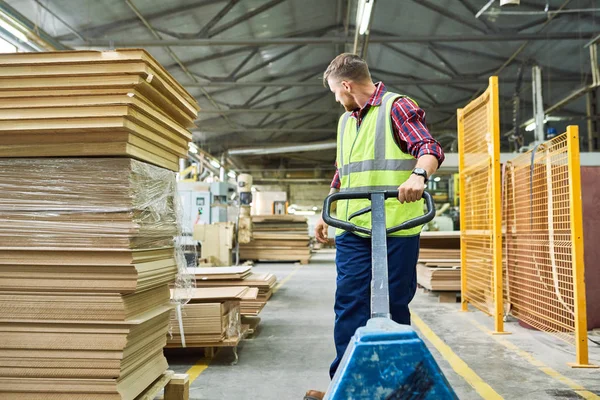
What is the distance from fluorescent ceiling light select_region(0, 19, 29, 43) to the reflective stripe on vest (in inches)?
247

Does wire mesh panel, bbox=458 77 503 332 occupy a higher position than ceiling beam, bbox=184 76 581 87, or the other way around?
ceiling beam, bbox=184 76 581 87

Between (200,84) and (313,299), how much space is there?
289 inches

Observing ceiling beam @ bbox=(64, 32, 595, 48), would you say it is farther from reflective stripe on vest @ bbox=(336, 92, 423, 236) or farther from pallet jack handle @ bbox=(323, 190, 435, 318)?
pallet jack handle @ bbox=(323, 190, 435, 318)

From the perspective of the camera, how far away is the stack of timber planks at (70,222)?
99.7 inches

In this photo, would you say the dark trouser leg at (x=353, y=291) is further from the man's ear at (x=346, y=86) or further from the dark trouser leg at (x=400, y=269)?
the man's ear at (x=346, y=86)

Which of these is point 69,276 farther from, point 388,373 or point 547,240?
point 547,240

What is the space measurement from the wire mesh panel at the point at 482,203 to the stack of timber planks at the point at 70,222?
154 inches

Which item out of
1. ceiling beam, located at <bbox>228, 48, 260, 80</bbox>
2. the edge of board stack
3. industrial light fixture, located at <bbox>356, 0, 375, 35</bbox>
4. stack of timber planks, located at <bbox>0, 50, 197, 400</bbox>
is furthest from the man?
ceiling beam, located at <bbox>228, 48, 260, 80</bbox>

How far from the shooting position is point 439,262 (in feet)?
28.2

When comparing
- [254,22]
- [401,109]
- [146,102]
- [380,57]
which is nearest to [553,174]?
[401,109]

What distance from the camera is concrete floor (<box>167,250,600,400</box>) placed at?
11.3 feet

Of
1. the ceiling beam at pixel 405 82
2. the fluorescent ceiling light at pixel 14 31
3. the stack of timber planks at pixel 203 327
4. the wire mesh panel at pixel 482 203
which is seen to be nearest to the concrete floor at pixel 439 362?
the stack of timber planks at pixel 203 327

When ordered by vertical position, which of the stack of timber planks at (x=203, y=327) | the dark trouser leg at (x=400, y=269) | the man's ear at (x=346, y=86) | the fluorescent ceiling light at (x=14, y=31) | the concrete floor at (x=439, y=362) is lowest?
the concrete floor at (x=439, y=362)

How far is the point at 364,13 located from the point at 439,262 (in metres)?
4.43
